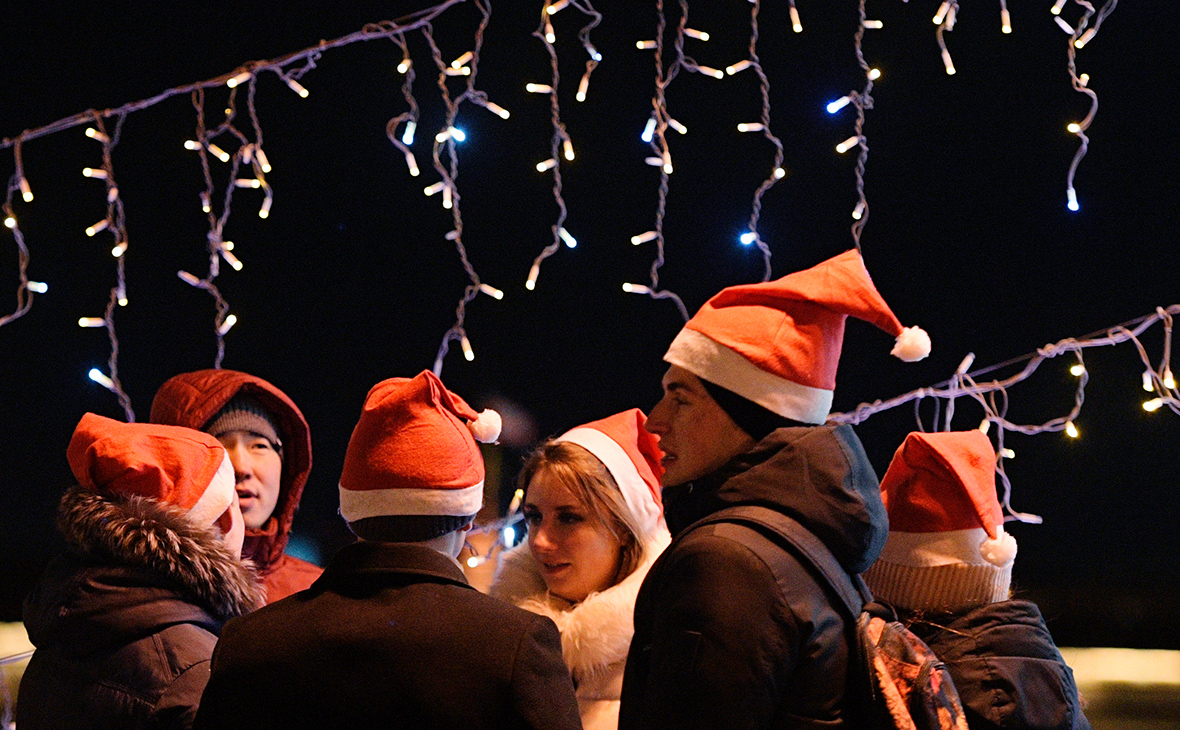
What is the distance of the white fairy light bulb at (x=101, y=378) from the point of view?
10.5 feet

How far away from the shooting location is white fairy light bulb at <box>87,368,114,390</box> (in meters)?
3.21

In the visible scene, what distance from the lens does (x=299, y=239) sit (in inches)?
134

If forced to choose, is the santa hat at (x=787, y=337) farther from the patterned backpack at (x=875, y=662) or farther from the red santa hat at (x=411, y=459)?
the red santa hat at (x=411, y=459)

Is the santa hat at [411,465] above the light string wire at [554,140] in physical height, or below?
below

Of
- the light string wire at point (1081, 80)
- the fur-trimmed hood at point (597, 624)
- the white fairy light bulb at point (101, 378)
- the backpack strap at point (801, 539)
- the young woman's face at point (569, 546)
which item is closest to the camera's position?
the backpack strap at point (801, 539)

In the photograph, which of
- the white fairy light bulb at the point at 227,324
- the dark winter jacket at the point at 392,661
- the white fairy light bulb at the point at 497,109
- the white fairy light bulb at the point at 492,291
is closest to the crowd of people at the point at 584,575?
the dark winter jacket at the point at 392,661

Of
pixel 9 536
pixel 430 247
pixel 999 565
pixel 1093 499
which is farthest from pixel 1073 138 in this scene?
pixel 9 536

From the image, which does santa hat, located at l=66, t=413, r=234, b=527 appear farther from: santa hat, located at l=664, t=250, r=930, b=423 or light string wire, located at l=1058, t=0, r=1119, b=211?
light string wire, located at l=1058, t=0, r=1119, b=211

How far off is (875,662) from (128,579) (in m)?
1.31

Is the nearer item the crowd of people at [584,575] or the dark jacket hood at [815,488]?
the crowd of people at [584,575]

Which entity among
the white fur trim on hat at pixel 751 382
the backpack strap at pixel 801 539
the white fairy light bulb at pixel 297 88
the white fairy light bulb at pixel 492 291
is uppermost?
the white fairy light bulb at pixel 297 88

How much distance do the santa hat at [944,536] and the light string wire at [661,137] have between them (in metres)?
1.06

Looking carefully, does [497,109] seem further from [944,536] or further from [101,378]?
[944,536]

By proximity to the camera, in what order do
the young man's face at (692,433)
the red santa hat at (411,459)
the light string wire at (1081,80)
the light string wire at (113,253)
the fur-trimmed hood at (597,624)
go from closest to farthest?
the young man's face at (692,433), the red santa hat at (411,459), the fur-trimmed hood at (597,624), the light string wire at (1081,80), the light string wire at (113,253)
